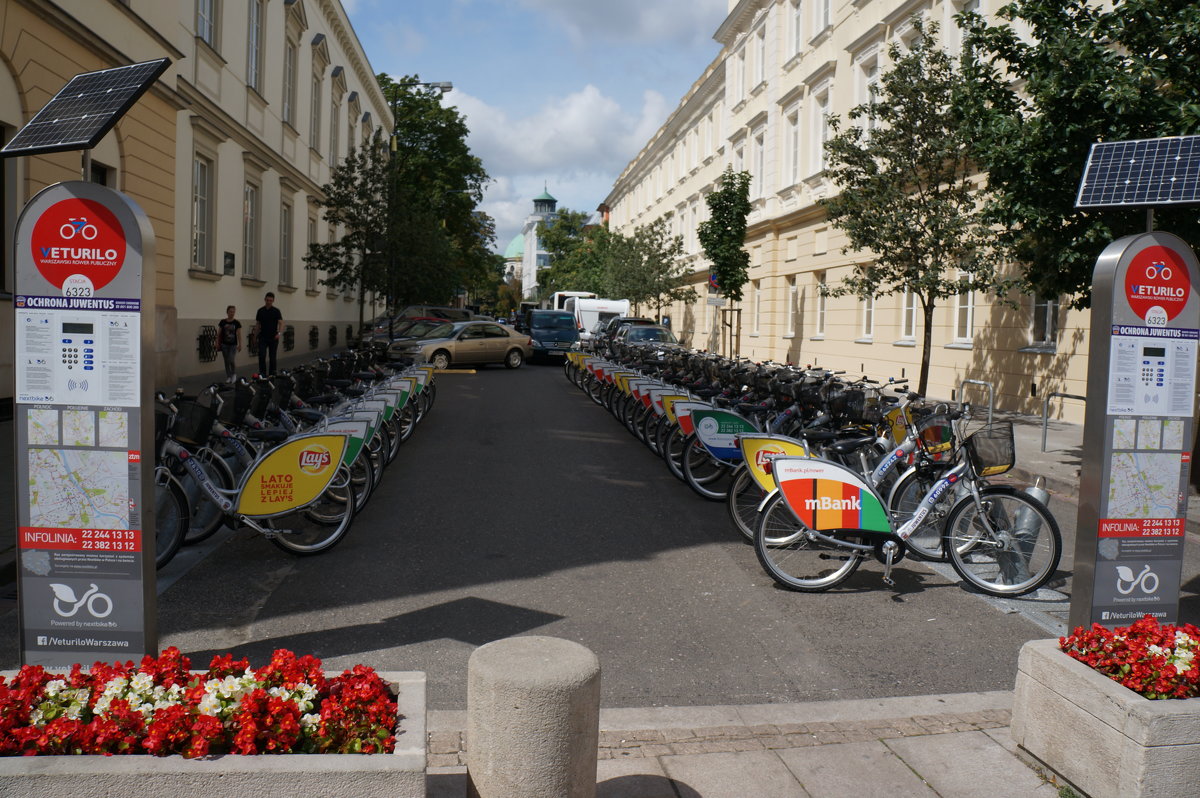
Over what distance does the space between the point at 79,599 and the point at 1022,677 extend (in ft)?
11.8

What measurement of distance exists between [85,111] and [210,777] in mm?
2694

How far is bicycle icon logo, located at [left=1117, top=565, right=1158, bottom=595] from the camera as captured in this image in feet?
14.2

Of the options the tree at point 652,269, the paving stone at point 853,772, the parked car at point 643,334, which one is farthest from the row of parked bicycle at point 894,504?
the tree at point 652,269

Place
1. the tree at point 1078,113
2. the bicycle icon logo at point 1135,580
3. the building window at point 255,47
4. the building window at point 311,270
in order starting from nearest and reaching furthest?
the bicycle icon logo at point 1135,580 < the tree at point 1078,113 < the building window at point 255,47 < the building window at point 311,270

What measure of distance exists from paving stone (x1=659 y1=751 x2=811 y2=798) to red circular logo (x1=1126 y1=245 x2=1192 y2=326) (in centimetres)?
241

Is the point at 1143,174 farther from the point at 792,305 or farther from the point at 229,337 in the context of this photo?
the point at 792,305

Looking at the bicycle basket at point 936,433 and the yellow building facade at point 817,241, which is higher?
the yellow building facade at point 817,241

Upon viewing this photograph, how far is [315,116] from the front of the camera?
33.3 m

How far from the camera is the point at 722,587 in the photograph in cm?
627

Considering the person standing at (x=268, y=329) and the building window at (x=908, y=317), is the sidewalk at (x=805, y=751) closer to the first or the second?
the person standing at (x=268, y=329)

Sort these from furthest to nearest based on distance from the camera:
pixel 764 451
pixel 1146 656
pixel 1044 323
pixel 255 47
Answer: pixel 255 47 → pixel 1044 323 → pixel 764 451 → pixel 1146 656

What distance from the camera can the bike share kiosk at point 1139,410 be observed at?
4.21 m

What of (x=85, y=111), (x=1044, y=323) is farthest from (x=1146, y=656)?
(x=1044, y=323)

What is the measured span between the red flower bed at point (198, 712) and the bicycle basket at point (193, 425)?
366 cm
